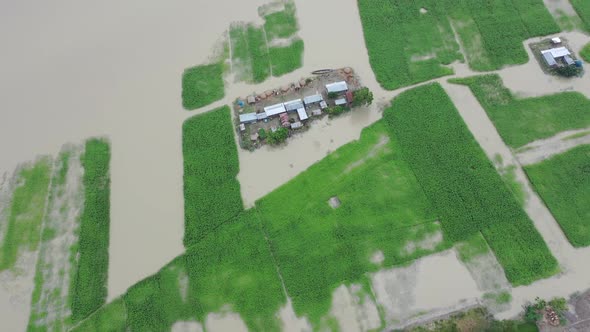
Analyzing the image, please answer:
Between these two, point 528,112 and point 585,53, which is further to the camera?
point 585,53

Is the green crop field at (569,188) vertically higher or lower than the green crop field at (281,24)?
lower

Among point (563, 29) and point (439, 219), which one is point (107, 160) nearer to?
point (439, 219)

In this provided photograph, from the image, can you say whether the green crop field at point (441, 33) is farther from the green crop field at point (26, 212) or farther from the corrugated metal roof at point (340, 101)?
the green crop field at point (26, 212)

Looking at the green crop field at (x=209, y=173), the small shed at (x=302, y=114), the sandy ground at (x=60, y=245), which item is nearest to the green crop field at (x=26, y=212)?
the sandy ground at (x=60, y=245)

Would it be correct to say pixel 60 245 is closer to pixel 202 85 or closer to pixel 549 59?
pixel 202 85

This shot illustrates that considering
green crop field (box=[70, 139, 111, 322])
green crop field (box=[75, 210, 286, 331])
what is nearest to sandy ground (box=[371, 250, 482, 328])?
green crop field (box=[75, 210, 286, 331])

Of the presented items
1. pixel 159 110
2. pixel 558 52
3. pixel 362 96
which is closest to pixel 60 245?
pixel 159 110
